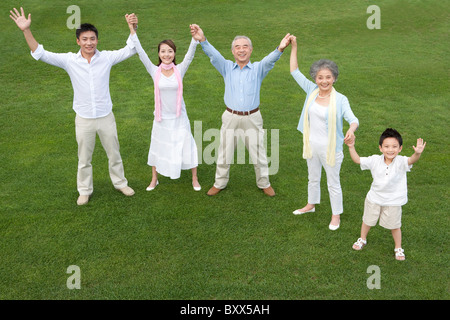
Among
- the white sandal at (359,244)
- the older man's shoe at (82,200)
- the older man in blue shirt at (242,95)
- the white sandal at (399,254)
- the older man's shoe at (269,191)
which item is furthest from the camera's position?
the older man's shoe at (269,191)

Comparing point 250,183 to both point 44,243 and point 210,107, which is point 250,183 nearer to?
point 44,243

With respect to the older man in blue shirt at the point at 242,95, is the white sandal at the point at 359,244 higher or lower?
lower

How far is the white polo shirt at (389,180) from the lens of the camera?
4.98m

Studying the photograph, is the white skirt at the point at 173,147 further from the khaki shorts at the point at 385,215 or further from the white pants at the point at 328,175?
the khaki shorts at the point at 385,215

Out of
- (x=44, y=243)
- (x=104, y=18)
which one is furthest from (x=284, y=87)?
(x=104, y=18)

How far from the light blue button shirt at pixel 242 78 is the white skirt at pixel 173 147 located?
0.86 metres

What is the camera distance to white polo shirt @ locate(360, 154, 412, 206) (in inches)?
196

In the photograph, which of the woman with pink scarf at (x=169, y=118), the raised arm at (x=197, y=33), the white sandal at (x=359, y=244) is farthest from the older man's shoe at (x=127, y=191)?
the white sandal at (x=359, y=244)

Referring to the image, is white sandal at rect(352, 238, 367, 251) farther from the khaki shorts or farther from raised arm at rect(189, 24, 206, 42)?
raised arm at rect(189, 24, 206, 42)

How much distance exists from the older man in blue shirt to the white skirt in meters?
0.50

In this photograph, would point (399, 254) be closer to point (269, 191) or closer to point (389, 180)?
point (389, 180)

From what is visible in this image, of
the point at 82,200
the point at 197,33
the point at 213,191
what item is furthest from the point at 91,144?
the point at 197,33

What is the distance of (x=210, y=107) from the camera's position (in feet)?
35.2

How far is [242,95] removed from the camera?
6.34 metres
